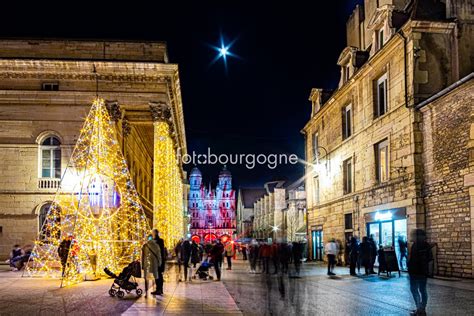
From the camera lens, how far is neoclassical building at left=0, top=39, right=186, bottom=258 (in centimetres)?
3222

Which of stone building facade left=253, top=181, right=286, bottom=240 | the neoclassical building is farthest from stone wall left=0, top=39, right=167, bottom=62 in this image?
stone building facade left=253, top=181, right=286, bottom=240

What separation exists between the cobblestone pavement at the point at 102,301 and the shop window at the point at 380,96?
1132 cm

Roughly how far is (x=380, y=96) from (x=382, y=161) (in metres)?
2.83

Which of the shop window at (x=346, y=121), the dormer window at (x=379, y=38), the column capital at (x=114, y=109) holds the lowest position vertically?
the shop window at (x=346, y=121)

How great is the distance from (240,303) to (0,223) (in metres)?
21.8

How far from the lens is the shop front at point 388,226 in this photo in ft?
75.7

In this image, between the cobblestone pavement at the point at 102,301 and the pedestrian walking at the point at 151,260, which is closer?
the cobblestone pavement at the point at 102,301

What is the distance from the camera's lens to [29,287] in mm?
18031

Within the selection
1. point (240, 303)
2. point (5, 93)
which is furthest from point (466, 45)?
point (5, 93)

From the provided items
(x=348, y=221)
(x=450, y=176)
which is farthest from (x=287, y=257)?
(x=348, y=221)

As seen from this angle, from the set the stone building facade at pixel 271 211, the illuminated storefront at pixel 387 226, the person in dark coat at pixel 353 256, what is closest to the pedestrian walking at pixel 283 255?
the person in dark coat at pixel 353 256

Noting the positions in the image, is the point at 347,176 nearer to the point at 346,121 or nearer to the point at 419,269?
the point at 346,121

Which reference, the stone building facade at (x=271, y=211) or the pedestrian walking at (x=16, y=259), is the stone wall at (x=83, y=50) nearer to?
the pedestrian walking at (x=16, y=259)

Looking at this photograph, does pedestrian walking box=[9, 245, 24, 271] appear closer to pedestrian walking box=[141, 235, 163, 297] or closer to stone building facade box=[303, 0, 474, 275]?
pedestrian walking box=[141, 235, 163, 297]
